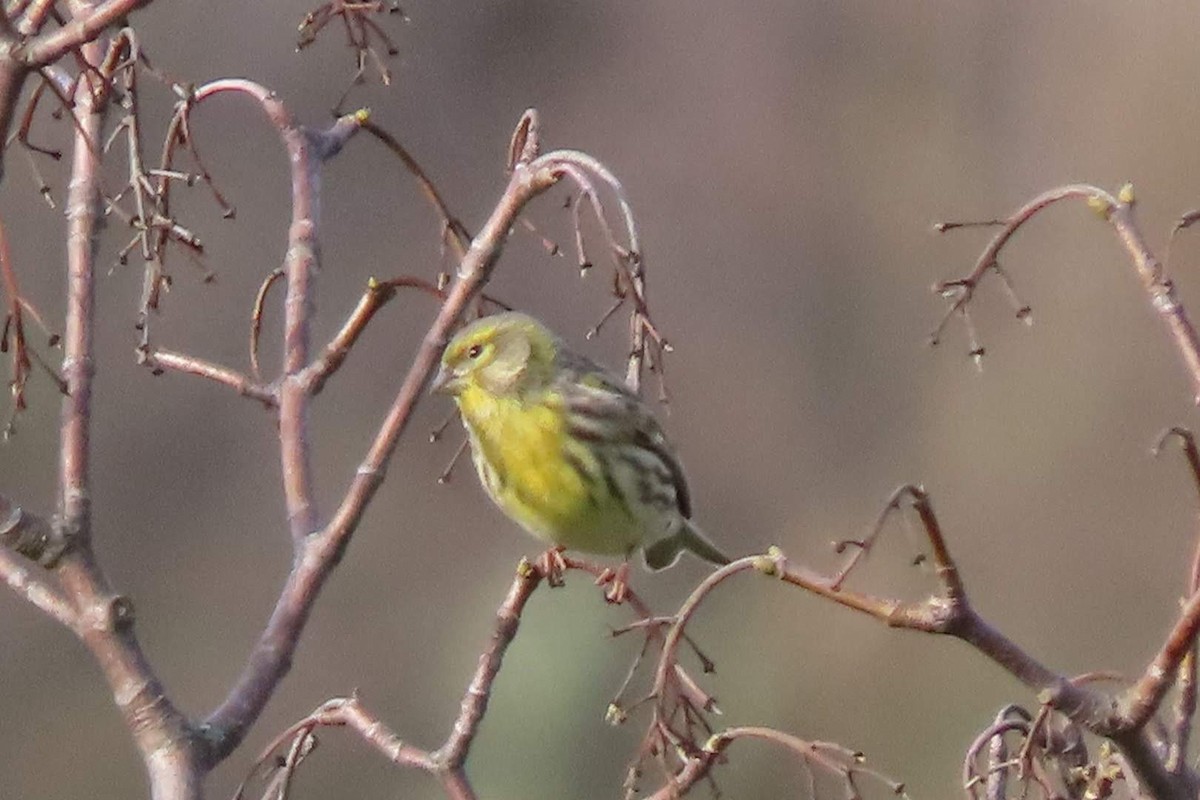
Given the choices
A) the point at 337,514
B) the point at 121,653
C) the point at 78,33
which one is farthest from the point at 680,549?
the point at 78,33

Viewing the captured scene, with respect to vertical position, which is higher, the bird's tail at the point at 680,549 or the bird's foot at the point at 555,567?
the bird's foot at the point at 555,567

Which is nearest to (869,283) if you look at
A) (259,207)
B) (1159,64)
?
(1159,64)

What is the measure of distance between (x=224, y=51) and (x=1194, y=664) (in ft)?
19.8

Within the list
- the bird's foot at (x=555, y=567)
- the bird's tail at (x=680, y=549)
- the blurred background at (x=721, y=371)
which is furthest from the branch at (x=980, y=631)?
the blurred background at (x=721, y=371)

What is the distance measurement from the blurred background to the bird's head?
350 cm

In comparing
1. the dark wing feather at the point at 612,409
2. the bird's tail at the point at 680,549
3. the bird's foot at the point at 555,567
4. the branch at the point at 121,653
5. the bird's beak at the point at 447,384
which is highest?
the branch at the point at 121,653

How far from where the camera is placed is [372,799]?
714cm

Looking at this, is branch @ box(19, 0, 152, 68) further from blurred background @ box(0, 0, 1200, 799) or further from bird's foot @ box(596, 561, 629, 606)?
blurred background @ box(0, 0, 1200, 799)

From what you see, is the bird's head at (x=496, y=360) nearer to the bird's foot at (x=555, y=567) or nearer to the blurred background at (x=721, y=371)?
the bird's foot at (x=555, y=567)

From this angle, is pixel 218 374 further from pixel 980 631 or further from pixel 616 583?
pixel 980 631

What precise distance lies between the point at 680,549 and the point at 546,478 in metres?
0.41

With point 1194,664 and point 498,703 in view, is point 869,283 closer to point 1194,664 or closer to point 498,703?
point 498,703

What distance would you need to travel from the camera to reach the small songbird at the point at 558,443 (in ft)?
8.96

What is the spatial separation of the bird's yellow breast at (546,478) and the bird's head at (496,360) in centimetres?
2
